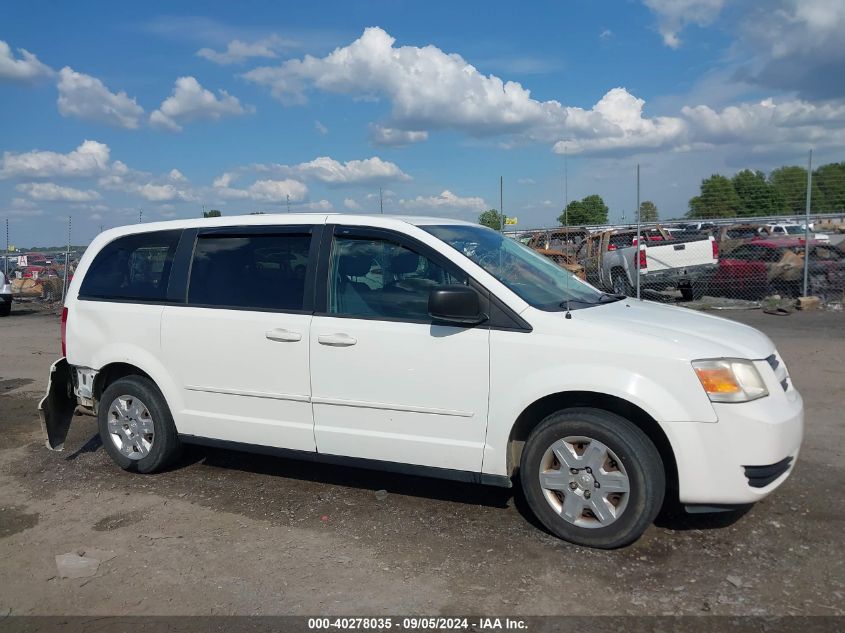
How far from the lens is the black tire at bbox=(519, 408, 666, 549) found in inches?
152

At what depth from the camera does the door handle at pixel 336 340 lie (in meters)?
4.48

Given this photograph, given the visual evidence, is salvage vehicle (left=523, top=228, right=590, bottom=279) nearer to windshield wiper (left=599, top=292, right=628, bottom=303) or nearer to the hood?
windshield wiper (left=599, top=292, right=628, bottom=303)

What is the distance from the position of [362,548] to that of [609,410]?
160 centimetres

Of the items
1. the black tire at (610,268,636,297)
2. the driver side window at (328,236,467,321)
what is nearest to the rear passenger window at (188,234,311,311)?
the driver side window at (328,236,467,321)

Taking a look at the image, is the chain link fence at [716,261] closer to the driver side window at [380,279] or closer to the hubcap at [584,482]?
the driver side window at [380,279]

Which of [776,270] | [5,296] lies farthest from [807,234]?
[5,296]

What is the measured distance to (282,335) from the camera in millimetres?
4668

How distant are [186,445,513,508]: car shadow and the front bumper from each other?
52.1 inches

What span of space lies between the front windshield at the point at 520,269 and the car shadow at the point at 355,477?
54.6 inches

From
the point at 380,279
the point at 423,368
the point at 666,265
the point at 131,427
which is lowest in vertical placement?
the point at 131,427

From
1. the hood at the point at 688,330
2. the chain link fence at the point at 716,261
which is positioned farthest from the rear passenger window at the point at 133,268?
the chain link fence at the point at 716,261

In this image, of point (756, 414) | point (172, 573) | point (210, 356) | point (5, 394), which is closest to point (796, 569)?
point (756, 414)

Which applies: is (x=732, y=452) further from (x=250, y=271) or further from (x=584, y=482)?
(x=250, y=271)

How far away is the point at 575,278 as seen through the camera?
17.4 ft
